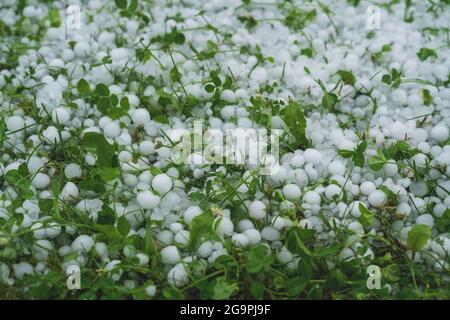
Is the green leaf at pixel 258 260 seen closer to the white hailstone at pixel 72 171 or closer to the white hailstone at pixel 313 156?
the white hailstone at pixel 313 156

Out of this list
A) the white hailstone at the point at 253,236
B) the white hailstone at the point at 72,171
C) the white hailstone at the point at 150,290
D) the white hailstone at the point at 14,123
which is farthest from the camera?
the white hailstone at the point at 14,123

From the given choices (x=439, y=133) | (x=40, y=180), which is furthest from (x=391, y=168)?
(x=40, y=180)

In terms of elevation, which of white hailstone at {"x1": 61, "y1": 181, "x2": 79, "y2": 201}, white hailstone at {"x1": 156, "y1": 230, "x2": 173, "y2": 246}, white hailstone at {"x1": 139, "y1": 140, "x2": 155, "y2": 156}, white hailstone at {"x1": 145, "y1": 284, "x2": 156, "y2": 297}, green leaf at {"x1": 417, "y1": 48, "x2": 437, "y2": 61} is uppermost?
green leaf at {"x1": 417, "y1": 48, "x2": 437, "y2": 61}

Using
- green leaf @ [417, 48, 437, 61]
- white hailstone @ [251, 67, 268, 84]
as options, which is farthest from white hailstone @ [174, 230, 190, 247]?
green leaf @ [417, 48, 437, 61]

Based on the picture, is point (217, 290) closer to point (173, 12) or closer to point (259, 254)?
point (259, 254)

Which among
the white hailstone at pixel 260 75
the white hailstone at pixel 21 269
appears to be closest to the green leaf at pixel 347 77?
the white hailstone at pixel 260 75

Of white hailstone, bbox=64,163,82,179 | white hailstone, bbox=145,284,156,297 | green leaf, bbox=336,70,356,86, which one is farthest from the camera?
green leaf, bbox=336,70,356,86

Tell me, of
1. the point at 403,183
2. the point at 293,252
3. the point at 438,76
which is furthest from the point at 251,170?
the point at 438,76

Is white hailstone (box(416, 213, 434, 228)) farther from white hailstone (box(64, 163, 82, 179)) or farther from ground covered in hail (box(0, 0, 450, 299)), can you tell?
white hailstone (box(64, 163, 82, 179))
